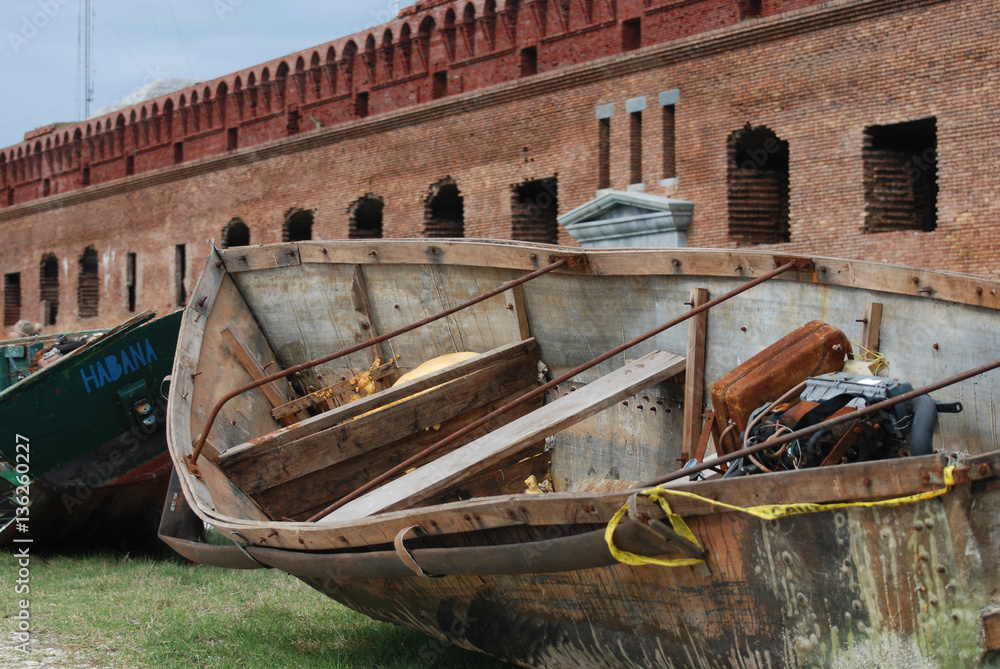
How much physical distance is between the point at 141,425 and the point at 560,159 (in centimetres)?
924

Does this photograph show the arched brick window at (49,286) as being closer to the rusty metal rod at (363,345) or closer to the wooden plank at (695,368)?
the rusty metal rod at (363,345)

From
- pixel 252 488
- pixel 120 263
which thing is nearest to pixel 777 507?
pixel 252 488

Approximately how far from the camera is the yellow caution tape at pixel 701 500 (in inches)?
116

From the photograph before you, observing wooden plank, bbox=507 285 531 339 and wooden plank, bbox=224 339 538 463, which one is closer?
wooden plank, bbox=224 339 538 463

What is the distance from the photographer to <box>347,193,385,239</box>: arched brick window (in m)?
19.6

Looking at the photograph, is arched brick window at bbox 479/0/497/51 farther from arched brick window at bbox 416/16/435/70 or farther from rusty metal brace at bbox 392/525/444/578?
rusty metal brace at bbox 392/525/444/578

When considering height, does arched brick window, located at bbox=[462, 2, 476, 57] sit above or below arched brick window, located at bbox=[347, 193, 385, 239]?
above

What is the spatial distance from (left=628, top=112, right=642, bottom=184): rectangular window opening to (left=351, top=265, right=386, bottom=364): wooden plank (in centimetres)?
856

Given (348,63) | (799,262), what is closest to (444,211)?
(348,63)

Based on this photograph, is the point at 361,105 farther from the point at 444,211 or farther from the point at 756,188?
the point at 756,188

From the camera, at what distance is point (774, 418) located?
4.26m

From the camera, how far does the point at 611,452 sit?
20.0 feet

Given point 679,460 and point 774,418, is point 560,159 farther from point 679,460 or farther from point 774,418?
point 774,418

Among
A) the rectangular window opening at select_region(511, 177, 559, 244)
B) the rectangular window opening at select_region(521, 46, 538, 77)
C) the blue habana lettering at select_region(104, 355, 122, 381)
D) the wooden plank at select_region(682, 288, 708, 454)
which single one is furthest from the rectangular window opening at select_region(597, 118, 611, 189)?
the wooden plank at select_region(682, 288, 708, 454)
